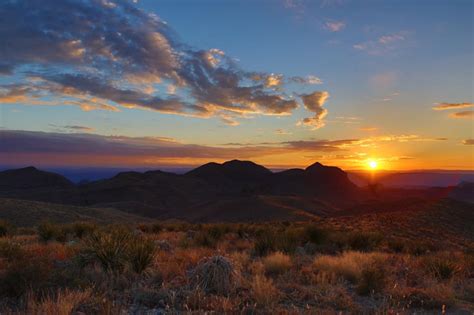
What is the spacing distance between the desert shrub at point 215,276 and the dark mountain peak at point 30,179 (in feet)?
508

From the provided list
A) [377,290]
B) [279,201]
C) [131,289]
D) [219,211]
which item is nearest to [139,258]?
[131,289]

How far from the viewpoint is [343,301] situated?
7.53 metres

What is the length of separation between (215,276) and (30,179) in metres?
179

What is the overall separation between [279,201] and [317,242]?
233 feet

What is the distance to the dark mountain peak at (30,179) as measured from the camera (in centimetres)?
15686

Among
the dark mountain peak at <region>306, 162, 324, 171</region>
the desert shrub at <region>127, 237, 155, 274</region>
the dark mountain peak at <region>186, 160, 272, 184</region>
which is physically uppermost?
the dark mountain peak at <region>306, 162, 324, 171</region>

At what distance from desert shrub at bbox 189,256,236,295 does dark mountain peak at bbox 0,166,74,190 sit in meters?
155

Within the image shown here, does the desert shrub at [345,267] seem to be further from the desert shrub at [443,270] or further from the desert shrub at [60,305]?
the desert shrub at [60,305]

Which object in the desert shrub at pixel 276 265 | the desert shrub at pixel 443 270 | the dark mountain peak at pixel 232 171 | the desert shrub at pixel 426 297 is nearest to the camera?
the desert shrub at pixel 426 297

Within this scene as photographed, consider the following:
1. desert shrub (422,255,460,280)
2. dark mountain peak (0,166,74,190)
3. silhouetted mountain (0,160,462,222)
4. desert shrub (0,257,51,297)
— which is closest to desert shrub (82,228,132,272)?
desert shrub (0,257,51,297)

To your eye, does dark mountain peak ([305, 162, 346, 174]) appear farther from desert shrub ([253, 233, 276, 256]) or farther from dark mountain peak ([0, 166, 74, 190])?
desert shrub ([253, 233, 276, 256])

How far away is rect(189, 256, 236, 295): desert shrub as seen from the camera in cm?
823

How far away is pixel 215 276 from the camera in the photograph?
8.41 meters

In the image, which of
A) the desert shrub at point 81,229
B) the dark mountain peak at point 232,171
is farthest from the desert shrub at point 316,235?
the dark mountain peak at point 232,171
